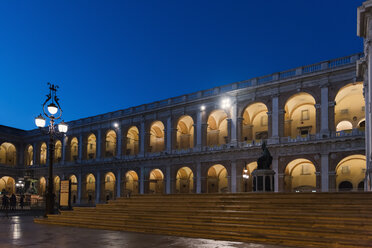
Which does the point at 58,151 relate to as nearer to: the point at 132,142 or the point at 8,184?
the point at 8,184

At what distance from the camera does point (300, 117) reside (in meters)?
36.0

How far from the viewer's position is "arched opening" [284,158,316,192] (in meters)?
33.9

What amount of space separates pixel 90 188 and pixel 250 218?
141ft

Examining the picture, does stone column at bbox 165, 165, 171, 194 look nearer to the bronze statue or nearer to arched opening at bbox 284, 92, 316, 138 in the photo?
arched opening at bbox 284, 92, 316, 138

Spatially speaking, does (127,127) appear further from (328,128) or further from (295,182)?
(328,128)

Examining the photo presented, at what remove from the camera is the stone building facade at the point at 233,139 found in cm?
3019

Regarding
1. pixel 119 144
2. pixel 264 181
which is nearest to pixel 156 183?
pixel 119 144

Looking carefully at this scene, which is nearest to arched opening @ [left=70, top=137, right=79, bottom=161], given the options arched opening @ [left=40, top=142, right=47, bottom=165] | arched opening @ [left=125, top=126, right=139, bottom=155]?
arched opening @ [left=40, top=142, right=47, bottom=165]

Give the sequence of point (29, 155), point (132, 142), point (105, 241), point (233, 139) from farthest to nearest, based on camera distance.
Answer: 1. point (29, 155)
2. point (132, 142)
3. point (233, 139)
4. point (105, 241)

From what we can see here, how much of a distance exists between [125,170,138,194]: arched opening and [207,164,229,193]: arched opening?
1243 cm

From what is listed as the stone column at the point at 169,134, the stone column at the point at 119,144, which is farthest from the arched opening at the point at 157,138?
the stone column at the point at 169,134

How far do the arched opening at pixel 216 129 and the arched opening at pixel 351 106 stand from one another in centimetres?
1248

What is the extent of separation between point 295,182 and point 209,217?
2483 cm

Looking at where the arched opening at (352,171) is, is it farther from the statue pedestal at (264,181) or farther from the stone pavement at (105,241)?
the stone pavement at (105,241)
